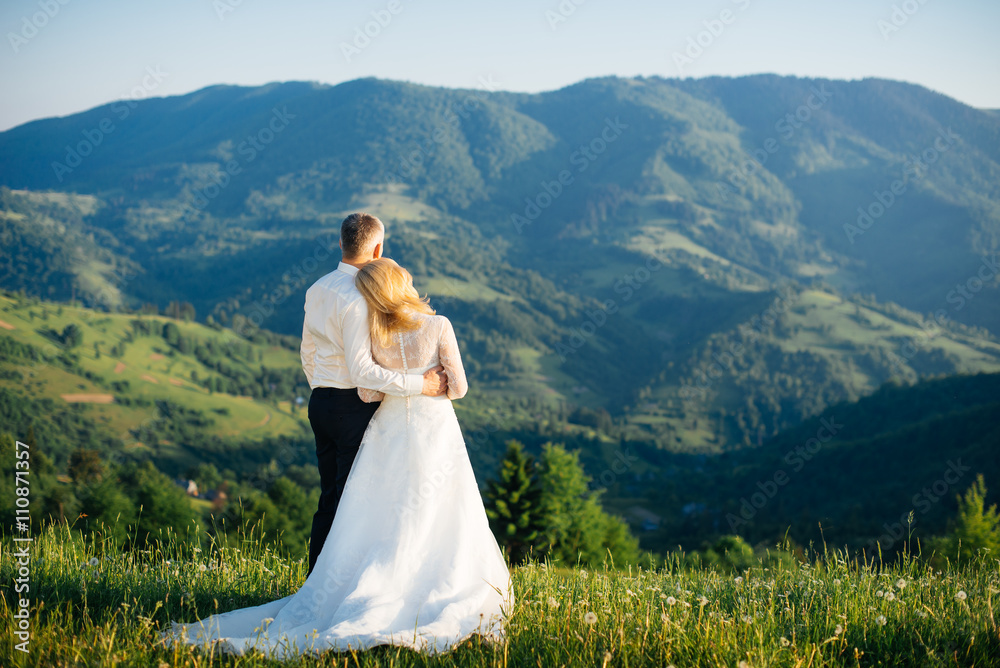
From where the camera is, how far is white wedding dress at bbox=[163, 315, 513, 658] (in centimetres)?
382

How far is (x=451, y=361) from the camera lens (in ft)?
14.8

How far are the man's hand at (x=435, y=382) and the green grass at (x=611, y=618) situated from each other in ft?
4.69

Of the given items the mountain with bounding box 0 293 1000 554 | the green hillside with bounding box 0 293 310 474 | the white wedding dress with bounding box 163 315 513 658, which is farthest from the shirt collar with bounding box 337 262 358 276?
the green hillside with bounding box 0 293 310 474

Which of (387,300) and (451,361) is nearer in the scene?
(387,300)

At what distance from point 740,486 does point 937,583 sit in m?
124

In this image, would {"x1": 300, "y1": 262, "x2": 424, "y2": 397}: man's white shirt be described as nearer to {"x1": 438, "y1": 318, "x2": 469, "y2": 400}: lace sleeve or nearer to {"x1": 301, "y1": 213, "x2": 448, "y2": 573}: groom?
{"x1": 301, "y1": 213, "x2": 448, "y2": 573}: groom

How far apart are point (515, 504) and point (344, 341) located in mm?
37748

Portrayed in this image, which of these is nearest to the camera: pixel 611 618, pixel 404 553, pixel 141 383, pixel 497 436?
pixel 611 618

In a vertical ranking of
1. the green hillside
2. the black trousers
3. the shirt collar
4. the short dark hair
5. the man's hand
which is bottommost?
the green hillside

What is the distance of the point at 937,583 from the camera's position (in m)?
4.71

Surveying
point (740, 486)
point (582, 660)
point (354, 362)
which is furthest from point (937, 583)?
point (740, 486)

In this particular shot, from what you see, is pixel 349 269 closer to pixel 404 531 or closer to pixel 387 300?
pixel 387 300

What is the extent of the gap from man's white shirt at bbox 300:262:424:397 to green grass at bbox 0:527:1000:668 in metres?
1.56

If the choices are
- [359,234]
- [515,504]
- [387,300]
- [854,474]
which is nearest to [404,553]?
[387,300]
